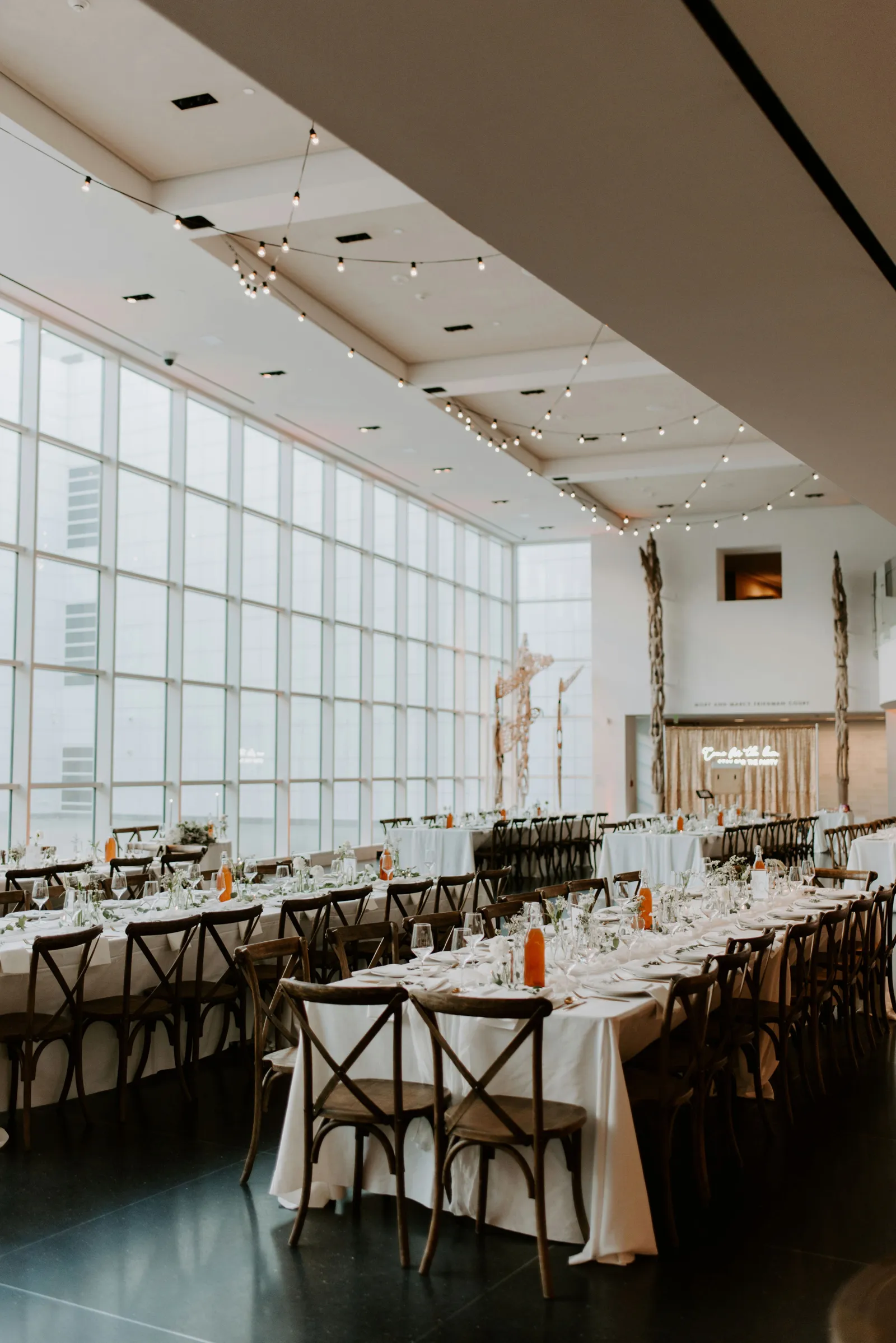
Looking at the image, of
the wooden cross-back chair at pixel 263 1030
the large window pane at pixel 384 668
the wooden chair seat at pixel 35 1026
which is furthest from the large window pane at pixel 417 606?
the wooden cross-back chair at pixel 263 1030

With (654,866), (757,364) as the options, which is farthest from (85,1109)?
(654,866)

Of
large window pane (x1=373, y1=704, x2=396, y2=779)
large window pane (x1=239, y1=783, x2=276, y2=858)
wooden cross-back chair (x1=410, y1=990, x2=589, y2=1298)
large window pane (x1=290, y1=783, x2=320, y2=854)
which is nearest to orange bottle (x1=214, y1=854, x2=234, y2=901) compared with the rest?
wooden cross-back chair (x1=410, y1=990, x2=589, y2=1298)

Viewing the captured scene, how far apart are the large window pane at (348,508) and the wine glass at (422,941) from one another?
11.6 meters

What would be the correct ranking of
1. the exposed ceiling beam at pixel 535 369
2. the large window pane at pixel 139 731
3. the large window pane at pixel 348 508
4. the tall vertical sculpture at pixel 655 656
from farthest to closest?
the tall vertical sculpture at pixel 655 656 < the large window pane at pixel 348 508 < the large window pane at pixel 139 731 < the exposed ceiling beam at pixel 535 369

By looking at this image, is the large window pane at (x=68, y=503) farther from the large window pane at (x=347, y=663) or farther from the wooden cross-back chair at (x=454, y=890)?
the wooden cross-back chair at (x=454, y=890)

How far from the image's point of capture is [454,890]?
9.04m

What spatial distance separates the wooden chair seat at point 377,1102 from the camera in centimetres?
403

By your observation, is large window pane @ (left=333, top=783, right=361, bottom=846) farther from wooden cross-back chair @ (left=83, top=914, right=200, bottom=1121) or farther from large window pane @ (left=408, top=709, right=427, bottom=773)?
wooden cross-back chair @ (left=83, top=914, right=200, bottom=1121)

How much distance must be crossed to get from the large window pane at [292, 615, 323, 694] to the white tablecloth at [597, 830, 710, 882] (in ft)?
14.5

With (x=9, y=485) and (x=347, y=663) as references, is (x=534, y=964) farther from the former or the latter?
(x=347, y=663)

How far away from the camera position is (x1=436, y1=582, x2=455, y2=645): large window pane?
19156mm

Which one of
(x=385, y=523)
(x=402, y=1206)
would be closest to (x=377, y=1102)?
(x=402, y=1206)

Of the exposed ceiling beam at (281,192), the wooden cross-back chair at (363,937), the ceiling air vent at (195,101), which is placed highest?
the ceiling air vent at (195,101)

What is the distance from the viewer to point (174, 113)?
790cm
